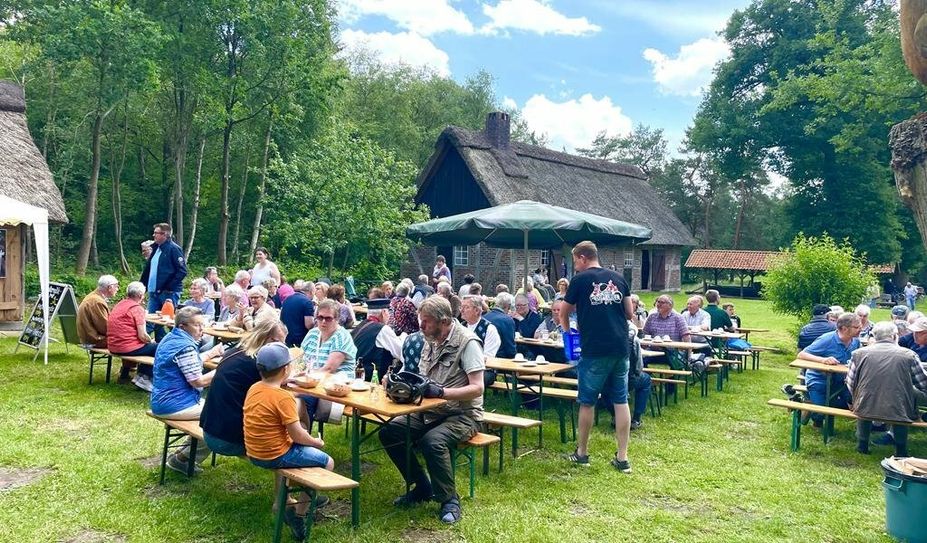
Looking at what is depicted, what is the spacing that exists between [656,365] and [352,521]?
5.23 m

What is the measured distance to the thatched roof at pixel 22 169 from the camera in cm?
1275

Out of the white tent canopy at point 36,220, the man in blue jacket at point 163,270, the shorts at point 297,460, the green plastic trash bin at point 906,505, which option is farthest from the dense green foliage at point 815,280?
the white tent canopy at point 36,220

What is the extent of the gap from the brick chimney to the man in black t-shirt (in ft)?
68.2

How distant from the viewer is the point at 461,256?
80.0ft

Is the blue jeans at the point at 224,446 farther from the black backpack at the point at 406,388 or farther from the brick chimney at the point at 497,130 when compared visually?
the brick chimney at the point at 497,130

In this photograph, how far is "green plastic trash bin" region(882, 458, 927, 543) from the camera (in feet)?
11.9

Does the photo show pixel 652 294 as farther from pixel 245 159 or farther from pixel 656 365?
pixel 656 365

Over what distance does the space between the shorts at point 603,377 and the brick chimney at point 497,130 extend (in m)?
20.9

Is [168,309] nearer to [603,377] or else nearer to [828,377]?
[603,377]

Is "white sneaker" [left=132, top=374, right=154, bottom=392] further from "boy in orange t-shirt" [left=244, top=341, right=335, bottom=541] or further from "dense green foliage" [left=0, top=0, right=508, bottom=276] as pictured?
"dense green foliage" [left=0, top=0, right=508, bottom=276]

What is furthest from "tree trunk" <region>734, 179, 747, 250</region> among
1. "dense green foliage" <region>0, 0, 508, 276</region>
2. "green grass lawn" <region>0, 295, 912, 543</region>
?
"green grass lawn" <region>0, 295, 912, 543</region>

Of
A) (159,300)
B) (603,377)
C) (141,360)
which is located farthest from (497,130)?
(603,377)

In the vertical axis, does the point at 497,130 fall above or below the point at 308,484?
above

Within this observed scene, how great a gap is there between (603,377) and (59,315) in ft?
26.0
